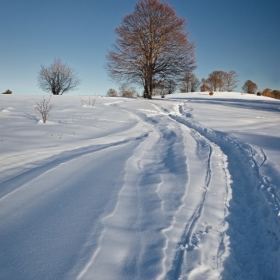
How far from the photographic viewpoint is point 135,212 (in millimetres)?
1812

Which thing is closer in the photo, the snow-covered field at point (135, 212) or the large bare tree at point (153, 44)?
the snow-covered field at point (135, 212)

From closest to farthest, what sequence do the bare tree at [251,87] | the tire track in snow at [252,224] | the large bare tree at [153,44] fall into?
the tire track in snow at [252,224], the large bare tree at [153,44], the bare tree at [251,87]

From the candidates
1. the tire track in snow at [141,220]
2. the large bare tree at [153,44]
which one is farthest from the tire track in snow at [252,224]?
the large bare tree at [153,44]

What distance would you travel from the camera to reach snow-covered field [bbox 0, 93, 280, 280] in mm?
1303

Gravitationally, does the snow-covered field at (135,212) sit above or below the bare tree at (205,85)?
below

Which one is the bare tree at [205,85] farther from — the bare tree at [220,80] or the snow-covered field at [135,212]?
the snow-covered field at [135,212]

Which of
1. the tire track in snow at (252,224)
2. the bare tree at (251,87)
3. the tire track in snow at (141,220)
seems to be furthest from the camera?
the bare tree at (251,87)

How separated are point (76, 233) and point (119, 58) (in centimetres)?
1586

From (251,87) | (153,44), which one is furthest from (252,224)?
(251,87)

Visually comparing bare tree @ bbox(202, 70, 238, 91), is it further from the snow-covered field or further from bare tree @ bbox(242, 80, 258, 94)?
the snow-covered field

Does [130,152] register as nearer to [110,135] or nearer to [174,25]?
[110,135]

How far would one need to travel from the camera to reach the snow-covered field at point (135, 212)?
130cm

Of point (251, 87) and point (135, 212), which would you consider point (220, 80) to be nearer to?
point (251, 87)

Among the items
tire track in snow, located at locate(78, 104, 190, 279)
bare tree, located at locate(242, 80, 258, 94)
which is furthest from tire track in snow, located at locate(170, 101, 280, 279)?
bare tree, located at locate(242, 80, 258, 94)
